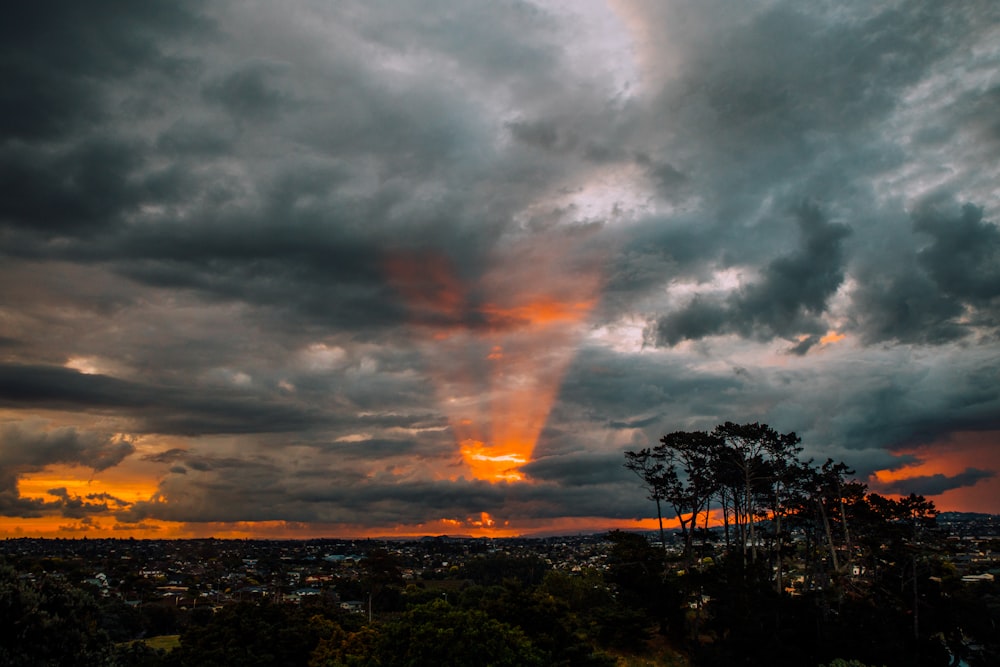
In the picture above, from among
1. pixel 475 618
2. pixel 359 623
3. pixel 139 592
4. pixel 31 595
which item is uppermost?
pixel 31 595

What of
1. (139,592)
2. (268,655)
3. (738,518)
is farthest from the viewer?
(139,592)

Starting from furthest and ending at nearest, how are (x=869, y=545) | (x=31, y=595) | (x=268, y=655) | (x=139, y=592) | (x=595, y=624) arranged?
(x=139, y=592)
(x=869, y=545)
(x=595, y=624)
(x=268, y=655)
(x=31, y=595)

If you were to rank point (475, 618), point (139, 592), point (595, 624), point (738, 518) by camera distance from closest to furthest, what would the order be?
point (475, 618) < point (595, 624) < point (738, 518) < point (139, 592)

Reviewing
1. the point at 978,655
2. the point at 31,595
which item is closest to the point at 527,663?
the point at 31,595

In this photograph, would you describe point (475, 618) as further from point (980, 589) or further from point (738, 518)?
point (980, 589)

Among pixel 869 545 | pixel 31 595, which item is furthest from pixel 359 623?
pixel 869 545

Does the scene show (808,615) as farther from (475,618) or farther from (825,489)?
(475,618)

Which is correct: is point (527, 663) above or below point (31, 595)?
below

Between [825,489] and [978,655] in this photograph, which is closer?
[978,655]

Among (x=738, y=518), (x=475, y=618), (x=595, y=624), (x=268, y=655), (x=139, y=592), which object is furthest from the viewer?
(x=139, y=592)
